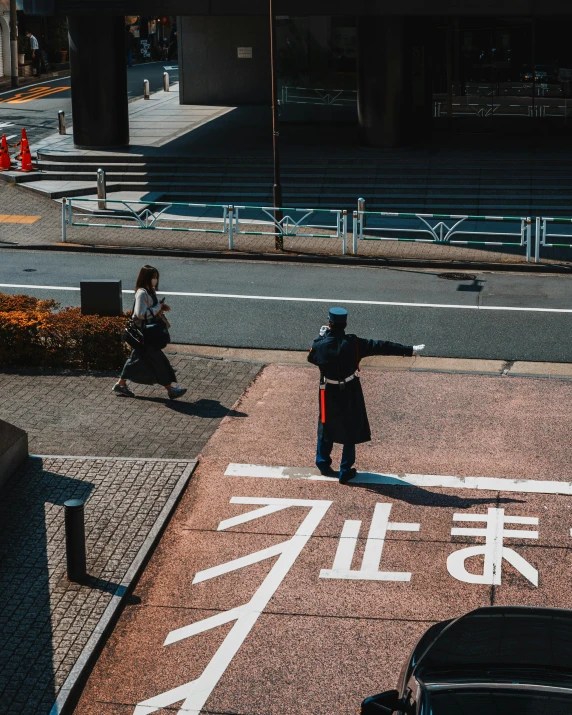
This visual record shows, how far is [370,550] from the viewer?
9430mm

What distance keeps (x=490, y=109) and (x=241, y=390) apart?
2156cm

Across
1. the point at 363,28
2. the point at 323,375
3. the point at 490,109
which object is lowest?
the point at 323,375

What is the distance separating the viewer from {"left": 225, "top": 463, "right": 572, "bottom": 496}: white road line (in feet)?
34.9

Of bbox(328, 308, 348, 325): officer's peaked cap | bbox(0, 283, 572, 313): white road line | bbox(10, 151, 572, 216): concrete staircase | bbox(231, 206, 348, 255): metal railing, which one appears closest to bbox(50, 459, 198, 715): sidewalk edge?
bbox(328, 308, 348, 325): officer's peaked cap

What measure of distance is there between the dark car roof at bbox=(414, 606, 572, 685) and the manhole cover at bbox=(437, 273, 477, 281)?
14363mm

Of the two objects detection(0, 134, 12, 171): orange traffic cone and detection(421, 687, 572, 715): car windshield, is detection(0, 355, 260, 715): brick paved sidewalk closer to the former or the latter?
detection(421, 687, 572, 715): car windshield

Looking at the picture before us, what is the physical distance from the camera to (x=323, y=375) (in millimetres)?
10578

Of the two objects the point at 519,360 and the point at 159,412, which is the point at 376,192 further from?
the point at 159,412

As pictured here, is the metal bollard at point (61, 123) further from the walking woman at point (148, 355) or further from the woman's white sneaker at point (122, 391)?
the walking woman at point (148, 355)

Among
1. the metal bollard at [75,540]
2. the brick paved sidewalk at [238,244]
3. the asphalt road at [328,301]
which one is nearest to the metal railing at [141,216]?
the brick paved sidewalk at [238,244]

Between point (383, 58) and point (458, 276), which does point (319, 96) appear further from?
point (458, 276)

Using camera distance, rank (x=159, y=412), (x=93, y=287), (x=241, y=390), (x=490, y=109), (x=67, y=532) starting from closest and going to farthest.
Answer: (x=67, y=532), (x=159, y=412), (x=241, y=390), (x=93, y=287), (x=490, y=109)

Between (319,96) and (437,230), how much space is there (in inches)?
481

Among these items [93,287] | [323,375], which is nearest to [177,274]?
[93,287]
